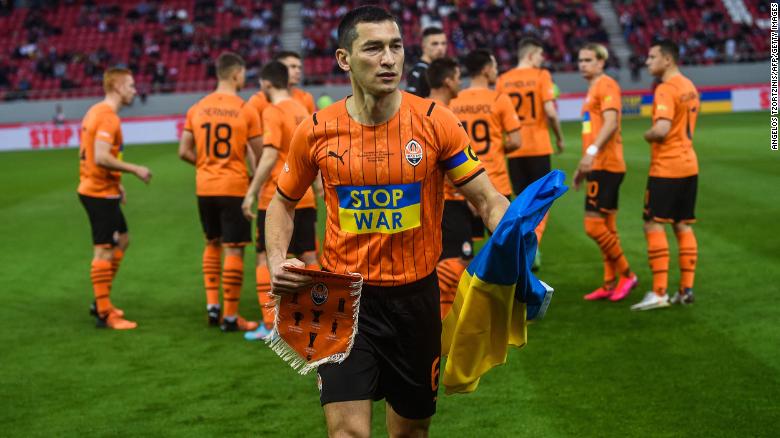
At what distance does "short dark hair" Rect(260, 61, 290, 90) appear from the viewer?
7.80 m

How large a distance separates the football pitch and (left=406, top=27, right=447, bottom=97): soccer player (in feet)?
7.74

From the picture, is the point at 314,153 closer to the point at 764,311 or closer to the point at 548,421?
the point at 548,421

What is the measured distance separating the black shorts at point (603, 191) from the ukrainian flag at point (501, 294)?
4976mm

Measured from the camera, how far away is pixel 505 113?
8.31 m

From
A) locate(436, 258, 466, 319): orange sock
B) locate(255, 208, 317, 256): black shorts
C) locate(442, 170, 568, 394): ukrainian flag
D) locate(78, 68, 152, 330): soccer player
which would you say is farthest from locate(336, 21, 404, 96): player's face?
locate(78, 68, 152, 330): soccer player

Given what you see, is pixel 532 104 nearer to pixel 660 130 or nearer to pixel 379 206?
pixel 660 130

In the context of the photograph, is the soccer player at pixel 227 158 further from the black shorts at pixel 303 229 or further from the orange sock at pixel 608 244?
the orange sock at pixel 608 244

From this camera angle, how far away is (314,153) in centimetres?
399

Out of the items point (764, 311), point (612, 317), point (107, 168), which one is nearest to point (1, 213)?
point (107, 168)

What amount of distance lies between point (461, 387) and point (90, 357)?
4396mm

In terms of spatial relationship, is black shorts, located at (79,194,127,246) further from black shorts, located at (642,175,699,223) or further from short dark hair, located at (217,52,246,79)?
black shorts, located at (642,175,699,223)

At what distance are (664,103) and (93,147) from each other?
199 inches

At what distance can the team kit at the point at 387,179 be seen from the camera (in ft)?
12.8

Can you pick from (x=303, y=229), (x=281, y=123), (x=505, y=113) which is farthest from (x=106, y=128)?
(x=505, y=113)
